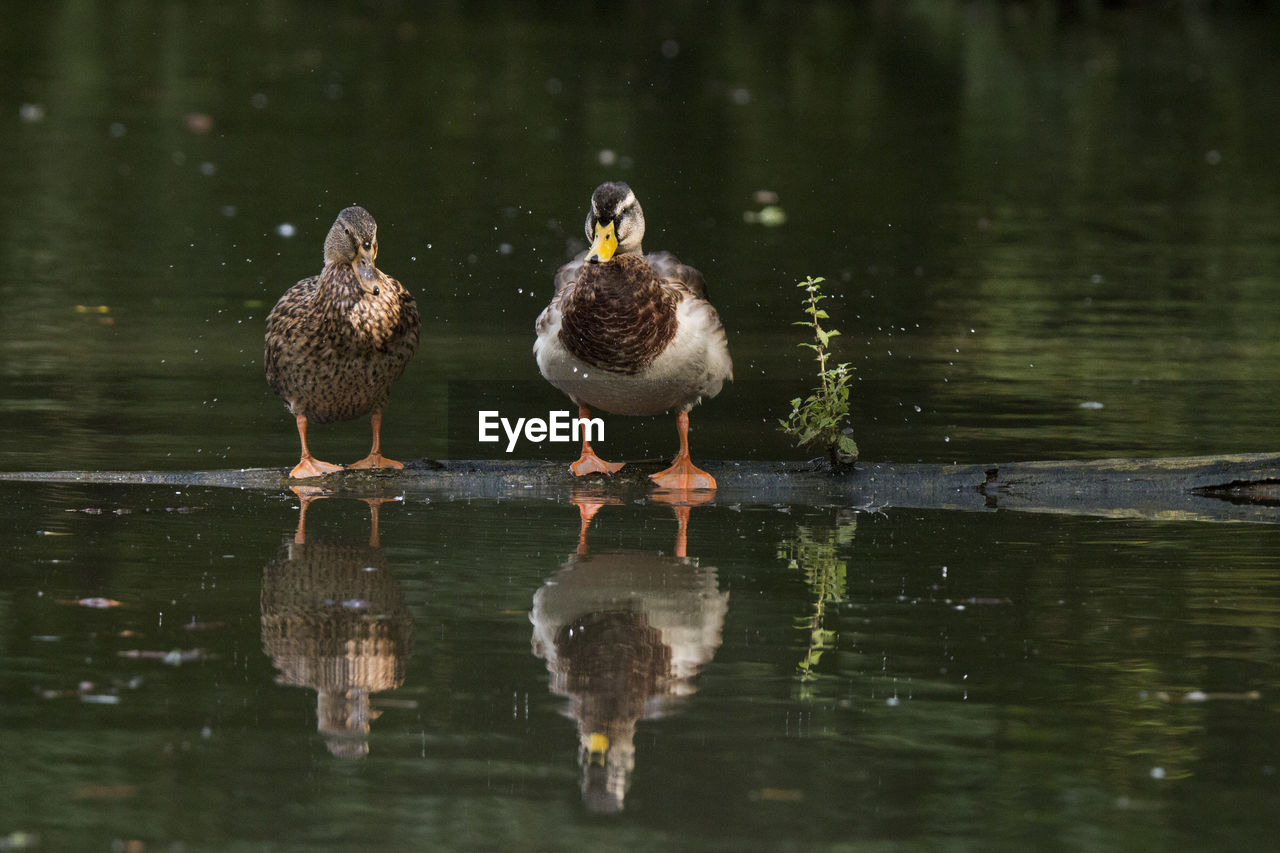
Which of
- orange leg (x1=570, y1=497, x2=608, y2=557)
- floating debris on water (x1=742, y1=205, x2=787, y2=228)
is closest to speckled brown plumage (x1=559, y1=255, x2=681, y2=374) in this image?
orange leg (x1=570, y1=497, x2=608, y2=557)

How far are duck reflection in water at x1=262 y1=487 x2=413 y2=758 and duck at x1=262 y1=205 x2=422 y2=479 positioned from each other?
1137 mm

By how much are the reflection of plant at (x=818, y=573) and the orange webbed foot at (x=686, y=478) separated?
1.81 ft

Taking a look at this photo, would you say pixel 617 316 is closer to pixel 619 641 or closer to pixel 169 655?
pixel 619 641

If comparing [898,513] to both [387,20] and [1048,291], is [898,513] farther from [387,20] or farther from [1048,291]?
[387,20]

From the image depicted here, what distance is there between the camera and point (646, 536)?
7711mm

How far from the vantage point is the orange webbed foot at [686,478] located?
8336 millimetres

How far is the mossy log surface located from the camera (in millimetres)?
8062

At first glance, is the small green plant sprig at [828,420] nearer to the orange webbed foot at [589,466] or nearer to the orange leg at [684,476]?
the orange leg at [684,476]

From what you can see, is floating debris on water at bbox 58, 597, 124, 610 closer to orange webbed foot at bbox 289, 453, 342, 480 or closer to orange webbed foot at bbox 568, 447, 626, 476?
orange webbed foot at bbox 289, 453, 342, 480

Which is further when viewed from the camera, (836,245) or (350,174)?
(350,174)

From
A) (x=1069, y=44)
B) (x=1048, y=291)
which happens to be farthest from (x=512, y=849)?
(x=1069, y=44)

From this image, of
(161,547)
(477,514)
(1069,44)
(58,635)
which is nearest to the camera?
(58,635)

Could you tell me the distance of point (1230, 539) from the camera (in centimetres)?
762

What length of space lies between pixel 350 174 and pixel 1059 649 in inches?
586
